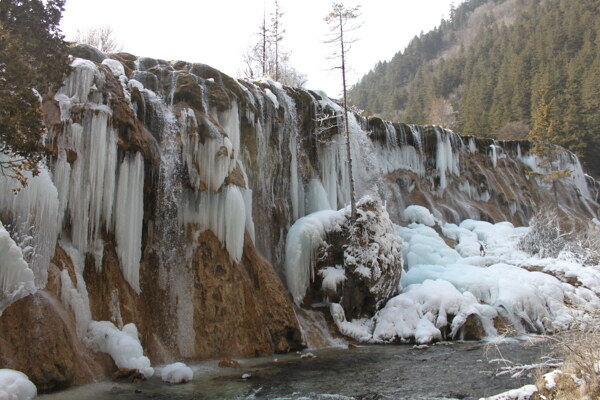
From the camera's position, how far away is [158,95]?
47.2 ft

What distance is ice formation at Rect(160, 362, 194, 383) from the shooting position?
9.80 meters

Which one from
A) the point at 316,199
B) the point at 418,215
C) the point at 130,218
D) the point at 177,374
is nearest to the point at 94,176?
the point at 130,218

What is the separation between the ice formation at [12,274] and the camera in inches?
337

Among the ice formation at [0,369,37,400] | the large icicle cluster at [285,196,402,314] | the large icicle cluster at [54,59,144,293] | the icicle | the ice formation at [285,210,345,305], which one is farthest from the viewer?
the icicle

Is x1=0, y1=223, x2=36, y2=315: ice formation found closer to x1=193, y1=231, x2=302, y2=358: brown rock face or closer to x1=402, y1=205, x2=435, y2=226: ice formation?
x1=193, y1=231, x2=302, y2=358: brown rock face

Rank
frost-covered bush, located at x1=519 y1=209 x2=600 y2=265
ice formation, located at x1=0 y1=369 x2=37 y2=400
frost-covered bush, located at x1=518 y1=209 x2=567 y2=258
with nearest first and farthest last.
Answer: ice formation, located at x1=0 y1=369 x2=37 y2=400 < frost-covered bush, located at x1=519 y1=209 x2=600 y2=265 < frost-covered bush, located at x1=518 y1=209 x2=567 y2=258

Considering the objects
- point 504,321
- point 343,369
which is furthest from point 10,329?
point 504,321

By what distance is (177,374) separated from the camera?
983 centimetres

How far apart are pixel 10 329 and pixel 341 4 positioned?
17747 millimetres

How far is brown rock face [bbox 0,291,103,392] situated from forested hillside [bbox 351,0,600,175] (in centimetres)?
3691

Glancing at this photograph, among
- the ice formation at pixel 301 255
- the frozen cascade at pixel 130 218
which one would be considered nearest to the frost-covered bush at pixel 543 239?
the ice formation at pixel 301 255

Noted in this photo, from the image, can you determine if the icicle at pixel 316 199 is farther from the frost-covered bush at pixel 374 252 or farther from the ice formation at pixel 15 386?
the ice formation at pixel 15 386

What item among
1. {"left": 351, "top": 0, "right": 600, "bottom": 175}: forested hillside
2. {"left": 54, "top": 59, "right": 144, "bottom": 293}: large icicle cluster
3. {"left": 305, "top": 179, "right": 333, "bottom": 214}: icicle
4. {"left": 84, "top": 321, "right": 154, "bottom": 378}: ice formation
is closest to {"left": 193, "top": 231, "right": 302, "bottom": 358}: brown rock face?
{"left": 54, "top": 59, "right": 144, "bottom": 293}: large icicle cluster

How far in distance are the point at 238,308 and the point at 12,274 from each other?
5996 millimetres
